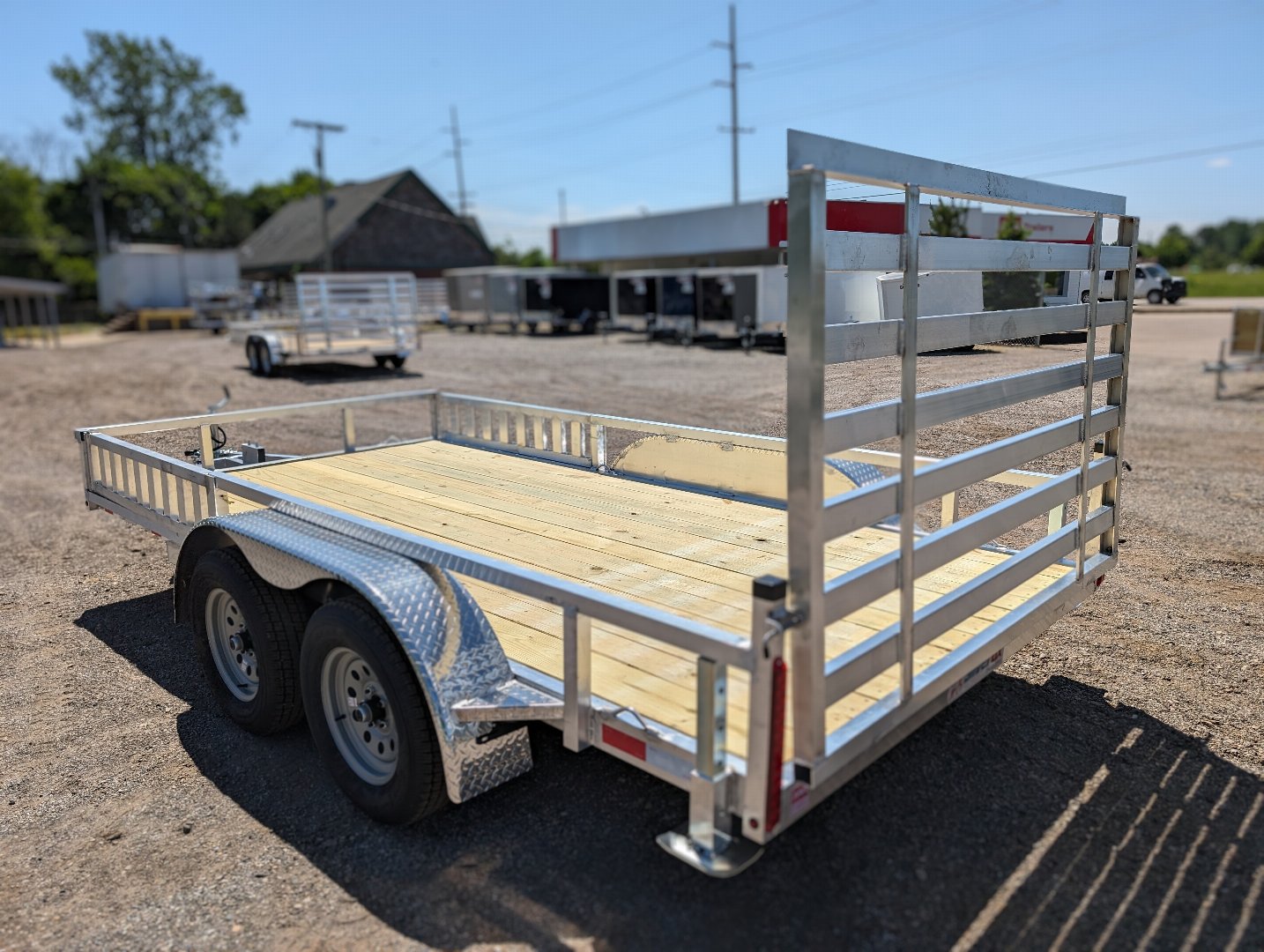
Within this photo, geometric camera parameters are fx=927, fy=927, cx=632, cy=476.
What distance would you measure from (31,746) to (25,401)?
46.6 feet

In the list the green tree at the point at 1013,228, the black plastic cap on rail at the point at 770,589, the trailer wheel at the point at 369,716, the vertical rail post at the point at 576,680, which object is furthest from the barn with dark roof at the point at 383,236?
the black plastic cap on rail at the point at 770,589

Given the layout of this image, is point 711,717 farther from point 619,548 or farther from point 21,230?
point 21,230

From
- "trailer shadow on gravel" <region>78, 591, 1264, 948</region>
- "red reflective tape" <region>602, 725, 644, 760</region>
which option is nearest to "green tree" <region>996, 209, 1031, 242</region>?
"trailer shadow on gravel" <region>78, 591, 1264, 948</region>

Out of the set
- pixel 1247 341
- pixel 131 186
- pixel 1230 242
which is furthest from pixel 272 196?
pixel 1230 242

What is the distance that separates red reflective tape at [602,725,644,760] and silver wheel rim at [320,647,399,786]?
75 cm

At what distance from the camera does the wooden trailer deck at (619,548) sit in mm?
2945

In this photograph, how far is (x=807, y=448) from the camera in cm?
215

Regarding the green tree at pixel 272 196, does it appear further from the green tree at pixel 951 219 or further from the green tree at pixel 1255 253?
the green tree at pixel 1255 253

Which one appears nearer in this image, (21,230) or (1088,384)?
(1088,384)

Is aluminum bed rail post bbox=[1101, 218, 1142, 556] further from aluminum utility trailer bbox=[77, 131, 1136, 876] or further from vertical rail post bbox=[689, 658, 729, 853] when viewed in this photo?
vertical rail post bbox=[689, 658, 729, 853]

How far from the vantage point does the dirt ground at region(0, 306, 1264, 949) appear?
2.54 meters

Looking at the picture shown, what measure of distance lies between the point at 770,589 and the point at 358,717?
164cm

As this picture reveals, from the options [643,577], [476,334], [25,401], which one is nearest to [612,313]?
[476,334]

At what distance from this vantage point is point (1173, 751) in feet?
11.3
